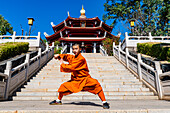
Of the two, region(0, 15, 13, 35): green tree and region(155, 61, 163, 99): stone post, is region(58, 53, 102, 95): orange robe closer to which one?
region(155, 61, 163, 99): stone post

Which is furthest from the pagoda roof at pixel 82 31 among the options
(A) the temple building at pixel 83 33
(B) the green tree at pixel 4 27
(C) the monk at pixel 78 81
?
(C) the monk at pixel 78 81

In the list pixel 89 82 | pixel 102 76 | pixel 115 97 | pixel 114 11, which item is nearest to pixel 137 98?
pixel 115 97

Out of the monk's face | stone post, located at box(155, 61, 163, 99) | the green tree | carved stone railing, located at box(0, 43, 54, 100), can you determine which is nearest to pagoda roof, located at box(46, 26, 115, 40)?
the green tree

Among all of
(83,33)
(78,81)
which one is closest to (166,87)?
(78,81)

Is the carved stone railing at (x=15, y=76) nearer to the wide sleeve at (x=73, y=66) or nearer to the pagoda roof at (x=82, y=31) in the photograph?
the wide sleeve at (x=73, y=66)

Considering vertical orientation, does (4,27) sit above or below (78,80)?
above

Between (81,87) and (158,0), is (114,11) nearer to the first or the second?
(158,0)

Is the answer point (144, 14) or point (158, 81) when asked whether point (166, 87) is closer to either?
point (158, 81)

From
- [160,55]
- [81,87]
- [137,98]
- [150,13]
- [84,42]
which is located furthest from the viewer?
[84,42]

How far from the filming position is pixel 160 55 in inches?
326

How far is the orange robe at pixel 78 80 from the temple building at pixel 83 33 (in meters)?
18.4

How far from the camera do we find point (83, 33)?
73.8 feet

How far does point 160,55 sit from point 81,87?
7857mm

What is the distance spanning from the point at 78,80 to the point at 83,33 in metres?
20.5
